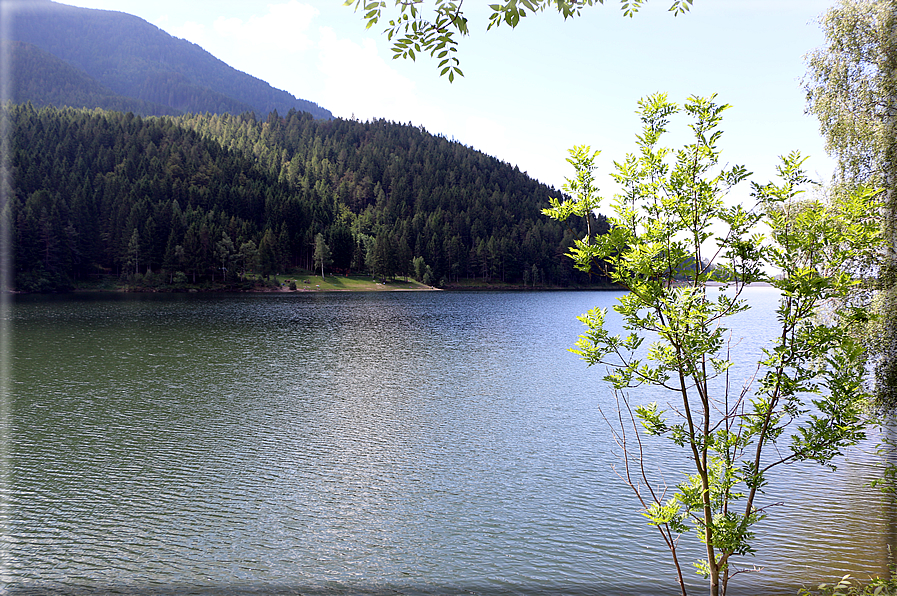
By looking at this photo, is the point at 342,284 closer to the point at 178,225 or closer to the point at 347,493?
the point at 178,225

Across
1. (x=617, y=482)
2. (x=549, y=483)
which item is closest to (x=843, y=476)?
(x=617, y=482)

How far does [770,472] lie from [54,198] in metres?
157

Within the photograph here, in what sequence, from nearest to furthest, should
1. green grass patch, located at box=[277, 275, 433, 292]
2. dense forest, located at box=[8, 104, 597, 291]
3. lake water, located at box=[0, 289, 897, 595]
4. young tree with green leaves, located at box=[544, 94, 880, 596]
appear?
young tree with green leaves, located at box=[544, 94, 880, 596]
lake water, located at box=[0, 289, 897, 595]
dense forest, located at box=[8, 104, 597, 291]
green grass patch, located at box=[277, 275, 433, 292]

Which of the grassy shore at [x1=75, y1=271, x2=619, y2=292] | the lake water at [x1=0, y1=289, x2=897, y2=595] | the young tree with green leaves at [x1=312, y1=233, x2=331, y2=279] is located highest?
the young tree with green leaves at [x1=312, y1=233, x2=331, y2=279]

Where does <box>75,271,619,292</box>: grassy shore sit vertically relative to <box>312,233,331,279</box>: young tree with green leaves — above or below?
below

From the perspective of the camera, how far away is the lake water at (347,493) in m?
11.4

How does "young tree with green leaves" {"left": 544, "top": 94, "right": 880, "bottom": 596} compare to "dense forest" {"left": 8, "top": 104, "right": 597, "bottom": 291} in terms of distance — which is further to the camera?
"dense forest" {"left": 8, "top": 104, "right": 597, "bottom": 291}

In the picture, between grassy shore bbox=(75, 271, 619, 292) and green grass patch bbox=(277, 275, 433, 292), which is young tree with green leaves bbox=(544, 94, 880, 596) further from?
green grass patch bbox=(277, 275, 433, 292)

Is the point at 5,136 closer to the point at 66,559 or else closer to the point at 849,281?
the point at 66,559

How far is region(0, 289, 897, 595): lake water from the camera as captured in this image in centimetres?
1144

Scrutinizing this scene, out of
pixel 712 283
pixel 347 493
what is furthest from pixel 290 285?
pixel 712 283

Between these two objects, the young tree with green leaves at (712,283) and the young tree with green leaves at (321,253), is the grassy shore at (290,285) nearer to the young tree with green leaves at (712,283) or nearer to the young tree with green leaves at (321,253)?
the young tree with green leaves at (321,253)

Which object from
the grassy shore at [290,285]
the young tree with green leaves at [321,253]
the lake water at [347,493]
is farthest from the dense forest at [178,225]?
the lake water at [347,493]

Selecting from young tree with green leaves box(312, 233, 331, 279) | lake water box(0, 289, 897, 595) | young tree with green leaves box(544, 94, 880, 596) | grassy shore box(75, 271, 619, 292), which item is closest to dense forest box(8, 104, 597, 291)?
grassy shore box(75, 271, 619, 292)
